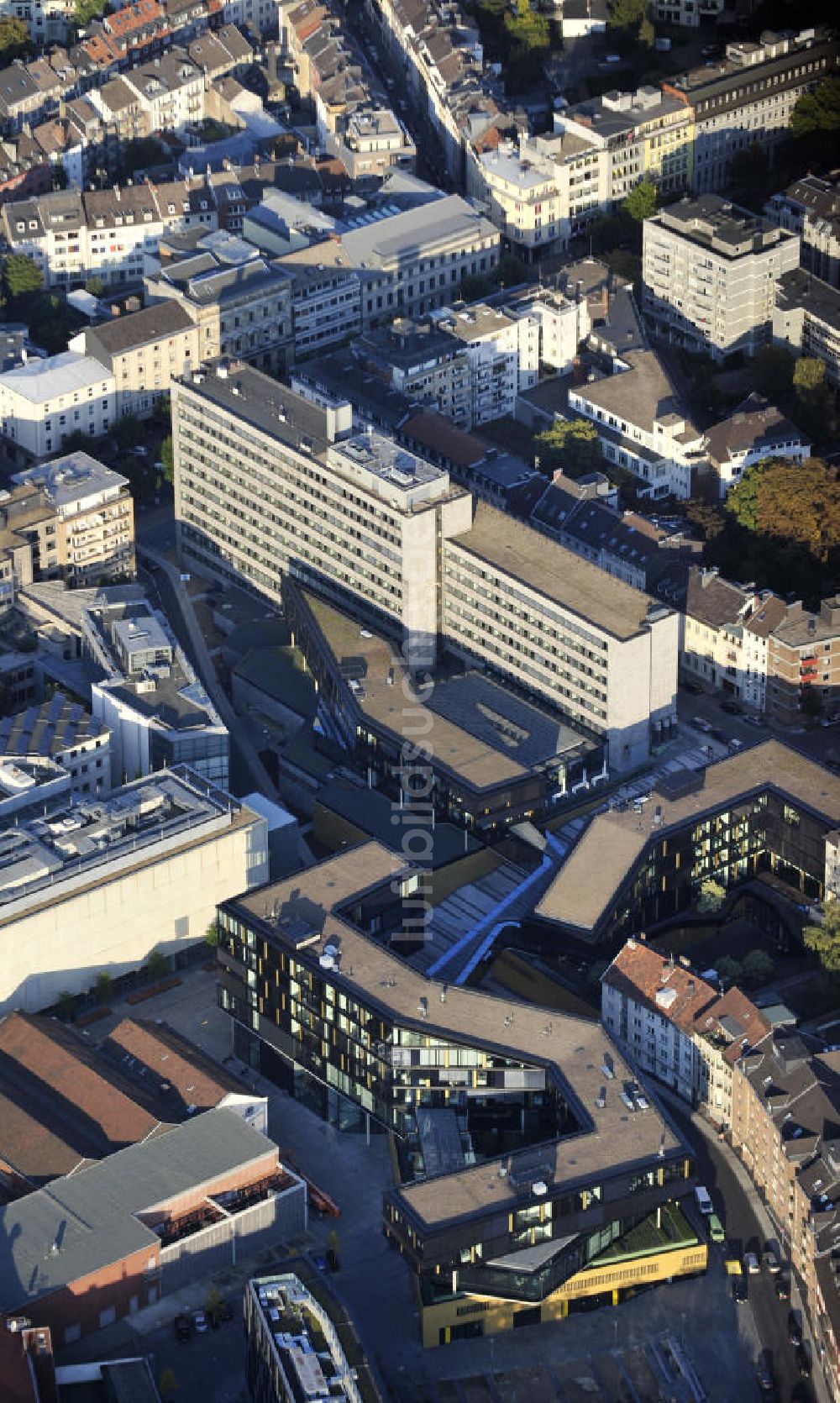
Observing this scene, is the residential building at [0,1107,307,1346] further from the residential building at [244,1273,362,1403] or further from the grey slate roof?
the residential building at [244,1273,362,1403]

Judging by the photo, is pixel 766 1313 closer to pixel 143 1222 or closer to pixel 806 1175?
pixel 806 1175

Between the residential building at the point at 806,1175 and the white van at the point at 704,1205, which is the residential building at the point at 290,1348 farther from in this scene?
the residential building at the point at 806,1175

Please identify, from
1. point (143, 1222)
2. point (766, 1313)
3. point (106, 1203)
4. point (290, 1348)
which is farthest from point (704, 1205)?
point (106, 1203)

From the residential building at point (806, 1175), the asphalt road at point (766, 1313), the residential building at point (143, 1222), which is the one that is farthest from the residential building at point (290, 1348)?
the residential building at point (806, 1175)

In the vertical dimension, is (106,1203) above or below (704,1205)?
above

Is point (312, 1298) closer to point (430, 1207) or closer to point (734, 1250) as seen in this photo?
point (430, 1207)

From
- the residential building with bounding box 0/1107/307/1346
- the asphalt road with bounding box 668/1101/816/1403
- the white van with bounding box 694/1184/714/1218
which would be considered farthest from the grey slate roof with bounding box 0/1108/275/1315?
the asphalt road with bounding box 668/1101/816/1403
